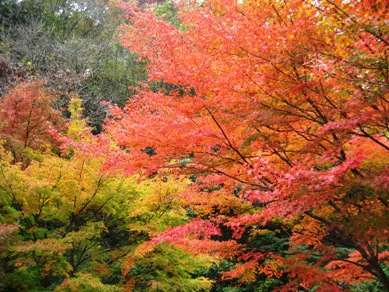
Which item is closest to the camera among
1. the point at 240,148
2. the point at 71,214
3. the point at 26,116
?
the point at 240,148

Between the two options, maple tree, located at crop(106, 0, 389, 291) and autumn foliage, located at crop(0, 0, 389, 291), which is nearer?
maple tree, located at crop(106, 0, 389, 291)

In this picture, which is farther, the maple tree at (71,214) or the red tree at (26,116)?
the red tree at (26,116)

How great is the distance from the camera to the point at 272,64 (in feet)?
14.4

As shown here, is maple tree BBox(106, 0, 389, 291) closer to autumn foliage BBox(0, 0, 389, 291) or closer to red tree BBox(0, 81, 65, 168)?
autumn foliage BBox(0, 0, 389, 291)

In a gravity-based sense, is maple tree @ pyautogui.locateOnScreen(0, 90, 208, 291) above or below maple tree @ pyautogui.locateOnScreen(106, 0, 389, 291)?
below

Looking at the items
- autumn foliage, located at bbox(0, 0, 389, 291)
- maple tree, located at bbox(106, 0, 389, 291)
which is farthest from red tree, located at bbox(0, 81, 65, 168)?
maple tree, located at bbox(106, 0, 389, 291)

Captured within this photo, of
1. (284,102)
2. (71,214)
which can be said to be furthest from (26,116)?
(284,102)

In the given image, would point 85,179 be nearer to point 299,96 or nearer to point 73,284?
point 73,284

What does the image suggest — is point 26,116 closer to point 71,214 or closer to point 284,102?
point 71,214

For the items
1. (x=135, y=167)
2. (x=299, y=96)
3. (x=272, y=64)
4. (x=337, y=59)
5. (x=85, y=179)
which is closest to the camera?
(x=337, y=59)

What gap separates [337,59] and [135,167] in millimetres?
3450

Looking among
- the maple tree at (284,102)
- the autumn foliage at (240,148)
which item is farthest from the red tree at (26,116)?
the maple tree at (284,102)

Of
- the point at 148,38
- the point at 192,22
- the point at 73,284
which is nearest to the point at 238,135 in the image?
the point at 192,22

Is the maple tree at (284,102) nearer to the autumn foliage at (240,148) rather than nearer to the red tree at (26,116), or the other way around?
the autumn foliage at (240,148)
